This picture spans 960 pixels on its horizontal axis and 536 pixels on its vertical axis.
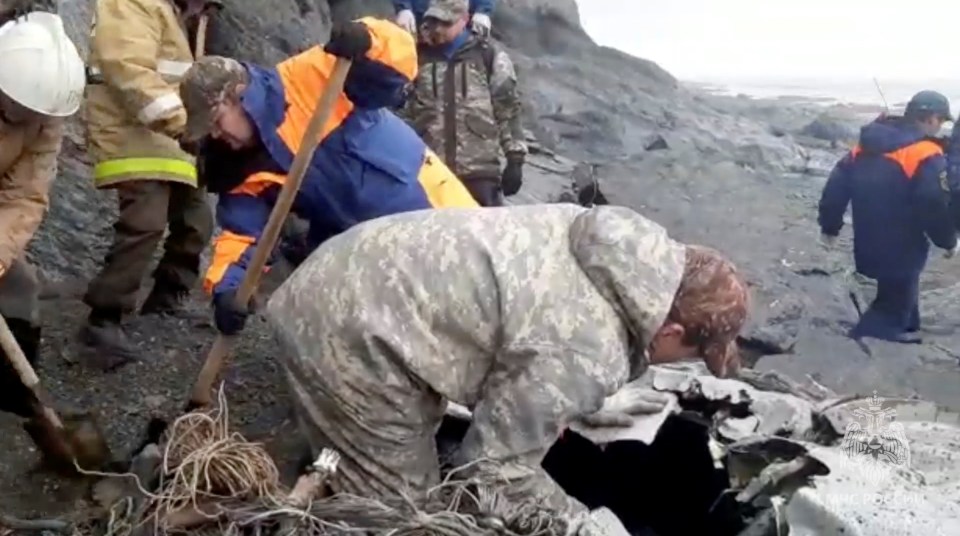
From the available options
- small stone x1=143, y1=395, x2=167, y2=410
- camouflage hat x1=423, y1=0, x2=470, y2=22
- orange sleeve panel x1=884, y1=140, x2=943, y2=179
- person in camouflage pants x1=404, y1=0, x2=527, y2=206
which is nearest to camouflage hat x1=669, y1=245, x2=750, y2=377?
small stone x1=143, y1=395, x2=167, y2=410

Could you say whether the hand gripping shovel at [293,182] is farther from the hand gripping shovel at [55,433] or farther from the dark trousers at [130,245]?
the dark trousers at [130,245]

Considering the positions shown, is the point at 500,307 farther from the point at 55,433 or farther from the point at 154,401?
the point at 154,401

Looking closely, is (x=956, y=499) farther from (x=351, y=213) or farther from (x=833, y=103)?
(x=833, y=103)

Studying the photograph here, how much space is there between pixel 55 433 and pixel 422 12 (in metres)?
3.43

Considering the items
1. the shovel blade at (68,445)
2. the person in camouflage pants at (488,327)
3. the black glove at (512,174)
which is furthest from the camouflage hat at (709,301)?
the black glove at (512,174)

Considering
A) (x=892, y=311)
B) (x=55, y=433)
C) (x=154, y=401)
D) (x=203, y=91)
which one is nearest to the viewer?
(x=203, y=91)

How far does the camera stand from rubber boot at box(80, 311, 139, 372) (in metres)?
4.79

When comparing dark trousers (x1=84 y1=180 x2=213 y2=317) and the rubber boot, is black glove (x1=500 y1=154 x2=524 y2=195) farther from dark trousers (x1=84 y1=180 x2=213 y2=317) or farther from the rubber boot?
the rubber boot

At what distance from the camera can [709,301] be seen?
2754 millimetres

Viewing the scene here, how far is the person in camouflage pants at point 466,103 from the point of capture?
6.09 metres

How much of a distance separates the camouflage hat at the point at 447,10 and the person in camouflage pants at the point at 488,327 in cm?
289

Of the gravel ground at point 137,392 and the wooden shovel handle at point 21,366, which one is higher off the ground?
the wooden shovel handle at point 21,366

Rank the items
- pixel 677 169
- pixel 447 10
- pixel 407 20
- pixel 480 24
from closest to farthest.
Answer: pixel 447 10, pixel 407 20, pixel 480 24, pixel 677 169

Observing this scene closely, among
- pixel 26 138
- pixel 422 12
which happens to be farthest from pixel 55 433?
pixel 422 12
